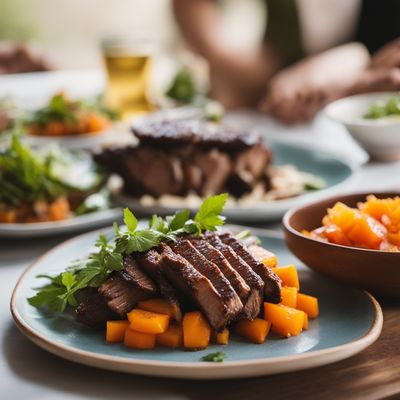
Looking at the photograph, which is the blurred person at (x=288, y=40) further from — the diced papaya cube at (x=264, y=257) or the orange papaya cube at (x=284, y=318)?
the orange papaya cube at (x=284, y=318)

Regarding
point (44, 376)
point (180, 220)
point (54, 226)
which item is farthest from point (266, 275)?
point (54, 226)

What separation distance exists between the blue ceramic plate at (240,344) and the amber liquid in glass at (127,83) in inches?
82.0

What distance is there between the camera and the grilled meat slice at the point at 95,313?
5.02ft

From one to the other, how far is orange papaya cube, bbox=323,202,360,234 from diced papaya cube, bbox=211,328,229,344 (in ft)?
1.45

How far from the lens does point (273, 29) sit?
17.2 ft

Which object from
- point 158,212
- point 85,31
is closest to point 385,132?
point 158,212

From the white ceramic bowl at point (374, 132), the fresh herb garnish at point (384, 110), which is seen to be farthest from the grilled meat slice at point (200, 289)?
the fresh herb garnish at point (384, 110)

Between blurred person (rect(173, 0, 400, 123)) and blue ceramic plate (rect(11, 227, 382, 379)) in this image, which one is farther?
blurred person (rect(173, 0, 400, 123))

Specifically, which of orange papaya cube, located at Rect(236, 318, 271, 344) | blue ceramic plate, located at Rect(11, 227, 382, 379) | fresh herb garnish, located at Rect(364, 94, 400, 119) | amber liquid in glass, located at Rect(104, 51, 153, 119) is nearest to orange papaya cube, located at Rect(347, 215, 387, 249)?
blue ceramic plate, located at Rect(11, 227, 382, 379)

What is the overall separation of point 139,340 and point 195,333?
113 millimetres

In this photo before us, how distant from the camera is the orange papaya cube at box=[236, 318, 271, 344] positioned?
148 cm

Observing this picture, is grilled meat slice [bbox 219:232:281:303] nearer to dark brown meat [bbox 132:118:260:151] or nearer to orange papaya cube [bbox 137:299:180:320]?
orange papaya cube [bbox 137:299:180:320]

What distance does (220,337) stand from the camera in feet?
4.81

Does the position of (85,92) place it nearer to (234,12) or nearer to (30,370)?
(30,370)
